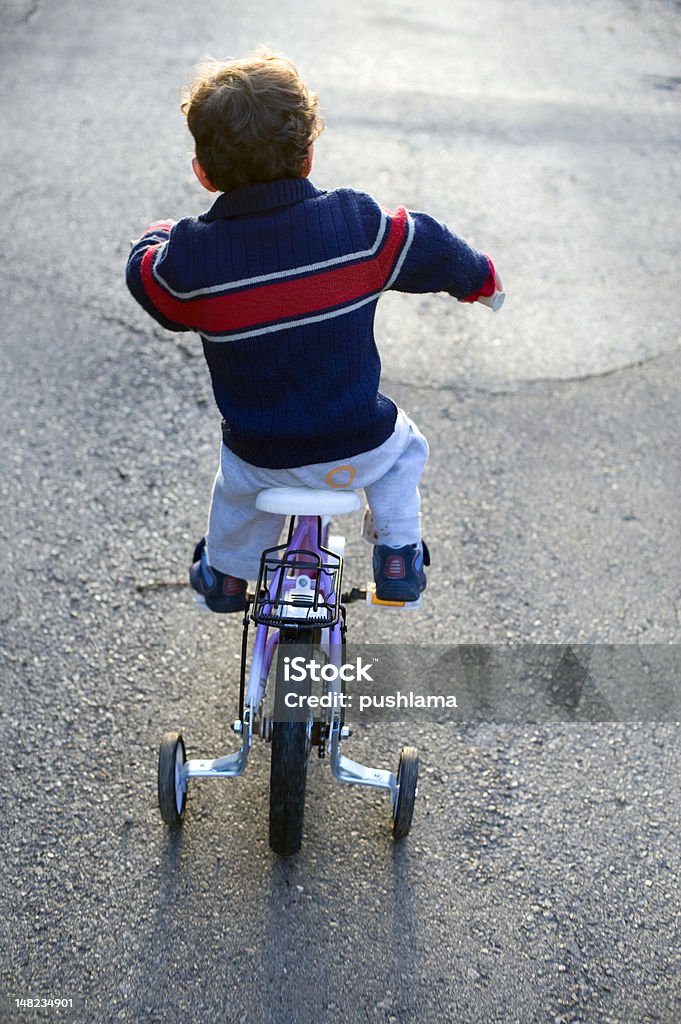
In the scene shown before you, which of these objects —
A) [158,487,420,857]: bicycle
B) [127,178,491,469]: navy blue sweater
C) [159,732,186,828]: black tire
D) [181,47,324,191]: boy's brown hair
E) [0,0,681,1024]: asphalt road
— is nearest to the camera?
[181,47,324,191]: boy's brown hair

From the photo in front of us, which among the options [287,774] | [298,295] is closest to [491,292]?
[298,295]

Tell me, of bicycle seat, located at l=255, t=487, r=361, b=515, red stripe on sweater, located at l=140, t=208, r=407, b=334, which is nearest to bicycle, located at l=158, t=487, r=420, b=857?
bicycle seat, located at l=255, t=487, r=361, b=515

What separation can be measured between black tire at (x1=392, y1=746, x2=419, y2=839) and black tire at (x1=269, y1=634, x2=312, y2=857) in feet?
0.93

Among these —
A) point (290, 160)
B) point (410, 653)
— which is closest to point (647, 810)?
point (410, 653)

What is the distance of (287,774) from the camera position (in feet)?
8.15

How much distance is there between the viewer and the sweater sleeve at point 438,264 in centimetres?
223

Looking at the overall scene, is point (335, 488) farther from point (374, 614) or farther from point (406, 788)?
point (374, 614)

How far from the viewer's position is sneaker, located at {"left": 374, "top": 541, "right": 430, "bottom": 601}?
259 cm

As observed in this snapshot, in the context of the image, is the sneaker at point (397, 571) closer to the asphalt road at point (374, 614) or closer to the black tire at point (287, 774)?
Result: the black tire at point (287, 774)

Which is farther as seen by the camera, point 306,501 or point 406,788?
point 406,788

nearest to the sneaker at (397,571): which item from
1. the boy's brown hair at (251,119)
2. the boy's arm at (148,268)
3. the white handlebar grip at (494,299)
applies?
the white handlebar grip at (494,299)

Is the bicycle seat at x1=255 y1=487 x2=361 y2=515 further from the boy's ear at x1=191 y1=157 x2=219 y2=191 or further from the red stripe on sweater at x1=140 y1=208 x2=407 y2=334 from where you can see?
the boy's ear at x1=191 y1=157 x2=219 y2=191

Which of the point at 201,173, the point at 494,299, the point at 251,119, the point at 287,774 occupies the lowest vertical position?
the point at 287,774

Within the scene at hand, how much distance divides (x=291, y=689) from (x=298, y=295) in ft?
3.24
